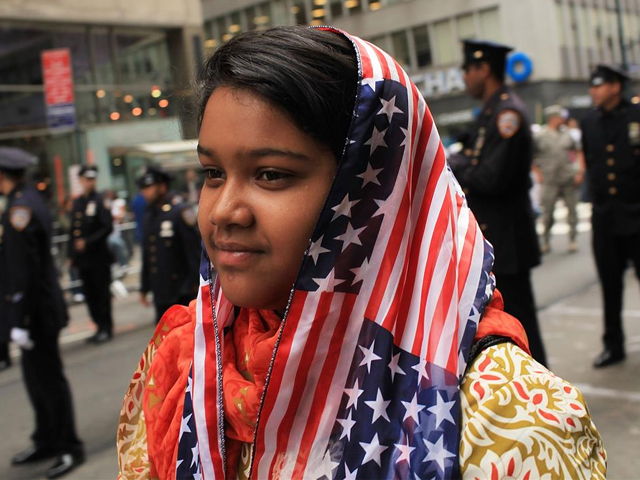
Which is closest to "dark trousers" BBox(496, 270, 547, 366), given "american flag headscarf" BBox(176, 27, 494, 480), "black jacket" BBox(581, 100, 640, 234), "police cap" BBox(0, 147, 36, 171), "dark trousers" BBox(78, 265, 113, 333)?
"black jacket" BBox(581, 100, 640, 234)

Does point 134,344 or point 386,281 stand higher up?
point 386,281

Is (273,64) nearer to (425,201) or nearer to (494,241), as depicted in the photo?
(425,201)

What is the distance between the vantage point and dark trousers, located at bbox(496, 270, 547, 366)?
4.08m

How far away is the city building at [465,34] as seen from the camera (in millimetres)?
30188

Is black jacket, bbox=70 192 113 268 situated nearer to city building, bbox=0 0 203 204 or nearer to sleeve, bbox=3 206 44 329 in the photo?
sleeve, bbox=3 206 44 329

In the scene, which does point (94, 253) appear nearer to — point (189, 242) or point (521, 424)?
point (189, 242)

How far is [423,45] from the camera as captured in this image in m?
32.8

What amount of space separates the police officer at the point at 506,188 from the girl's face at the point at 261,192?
3.02 m

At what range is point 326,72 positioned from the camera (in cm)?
124

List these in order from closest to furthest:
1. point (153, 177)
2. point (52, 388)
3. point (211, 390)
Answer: point (211, 390), point (52, 388), point (153, 177)

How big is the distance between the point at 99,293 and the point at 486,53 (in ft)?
19.2

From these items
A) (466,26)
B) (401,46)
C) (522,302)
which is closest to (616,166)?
(522,302)

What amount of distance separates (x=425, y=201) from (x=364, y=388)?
1.08 feet

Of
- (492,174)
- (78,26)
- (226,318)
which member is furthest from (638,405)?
(78,26)
